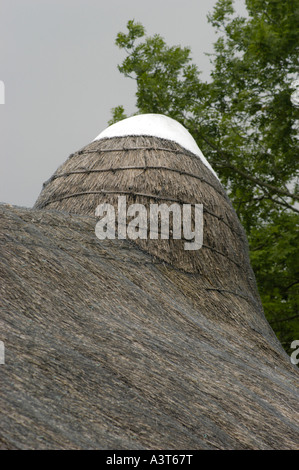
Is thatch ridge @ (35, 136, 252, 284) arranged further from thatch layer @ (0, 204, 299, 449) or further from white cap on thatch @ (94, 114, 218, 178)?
thatch layer @ (0, 204, 299, 449)

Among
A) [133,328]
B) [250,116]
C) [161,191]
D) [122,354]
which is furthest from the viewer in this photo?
[250,116]

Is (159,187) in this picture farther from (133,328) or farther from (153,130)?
(133,328)

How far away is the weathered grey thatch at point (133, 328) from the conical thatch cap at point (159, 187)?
0.02 meters

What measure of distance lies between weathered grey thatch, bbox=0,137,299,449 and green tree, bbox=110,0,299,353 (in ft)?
24.4

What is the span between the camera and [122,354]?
3926mm

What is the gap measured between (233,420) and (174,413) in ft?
1.48

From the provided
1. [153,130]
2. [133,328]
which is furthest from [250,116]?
[133,328]

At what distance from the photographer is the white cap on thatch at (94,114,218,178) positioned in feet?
22.7

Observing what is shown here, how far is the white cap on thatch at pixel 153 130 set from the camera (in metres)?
6.93

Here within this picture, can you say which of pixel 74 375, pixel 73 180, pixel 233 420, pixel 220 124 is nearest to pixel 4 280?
pixel 74 375

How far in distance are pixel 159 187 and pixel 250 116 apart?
8905 millimetres

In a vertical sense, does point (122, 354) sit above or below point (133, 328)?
below

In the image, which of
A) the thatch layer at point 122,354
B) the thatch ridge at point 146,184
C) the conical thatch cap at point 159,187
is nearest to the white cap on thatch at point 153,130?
the conical thatch cap at point 159,187
